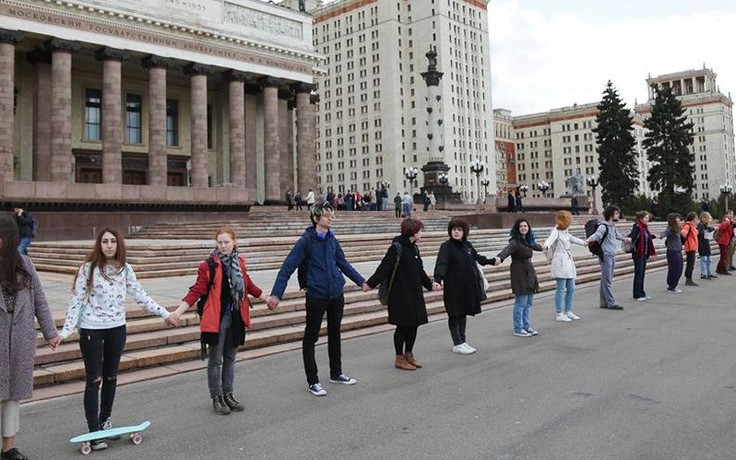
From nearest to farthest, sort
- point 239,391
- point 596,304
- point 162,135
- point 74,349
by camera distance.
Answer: point 239,391 → point 74,349 → point 596,304 → point 162,135

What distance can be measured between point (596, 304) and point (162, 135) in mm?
27536

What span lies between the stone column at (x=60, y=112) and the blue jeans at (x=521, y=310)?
26.8m

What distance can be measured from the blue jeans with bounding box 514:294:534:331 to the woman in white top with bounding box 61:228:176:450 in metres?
5.70

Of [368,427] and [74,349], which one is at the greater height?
[74,349]

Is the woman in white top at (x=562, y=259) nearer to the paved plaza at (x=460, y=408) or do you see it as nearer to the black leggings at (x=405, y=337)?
the paved plaza at (x=460, y=408)

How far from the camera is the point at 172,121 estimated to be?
38.2 meters

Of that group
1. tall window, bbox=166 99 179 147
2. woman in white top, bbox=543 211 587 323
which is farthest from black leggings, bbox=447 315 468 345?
tall window, bbox=166 99 179 147

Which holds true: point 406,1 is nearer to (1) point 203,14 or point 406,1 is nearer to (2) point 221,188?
(1) point 203,14

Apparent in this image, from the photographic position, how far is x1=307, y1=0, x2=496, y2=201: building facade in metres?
101

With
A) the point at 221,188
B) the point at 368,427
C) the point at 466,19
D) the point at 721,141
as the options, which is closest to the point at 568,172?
the point at 721,141

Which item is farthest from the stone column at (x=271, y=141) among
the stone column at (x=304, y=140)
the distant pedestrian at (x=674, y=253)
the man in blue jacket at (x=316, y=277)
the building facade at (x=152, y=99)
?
the man in blue jacket at (x=316, y=277)

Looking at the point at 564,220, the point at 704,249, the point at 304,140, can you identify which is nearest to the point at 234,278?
the point at 564,220

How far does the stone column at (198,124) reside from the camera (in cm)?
3384

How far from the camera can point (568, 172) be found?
12962 centimetres
